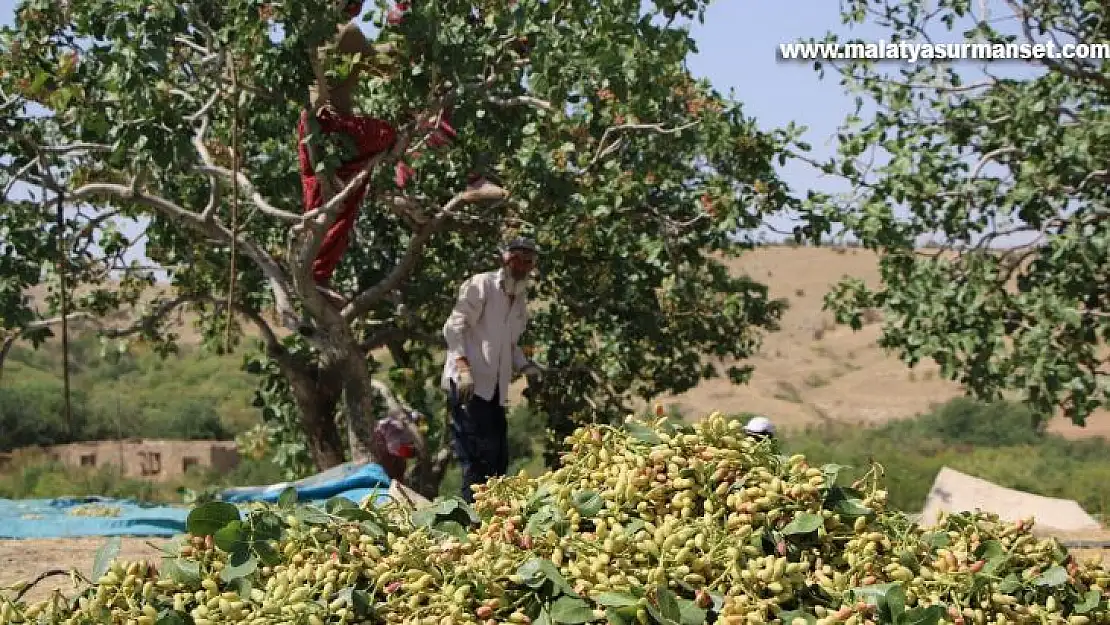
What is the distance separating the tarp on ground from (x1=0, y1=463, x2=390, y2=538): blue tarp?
4.31 m

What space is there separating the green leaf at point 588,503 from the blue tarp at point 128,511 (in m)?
3.72

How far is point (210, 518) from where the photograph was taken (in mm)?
2379

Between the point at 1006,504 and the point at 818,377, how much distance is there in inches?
1038

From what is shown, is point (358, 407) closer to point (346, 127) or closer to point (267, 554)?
point (346, 127)

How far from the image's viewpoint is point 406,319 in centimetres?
880

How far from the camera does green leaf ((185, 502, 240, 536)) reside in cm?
236

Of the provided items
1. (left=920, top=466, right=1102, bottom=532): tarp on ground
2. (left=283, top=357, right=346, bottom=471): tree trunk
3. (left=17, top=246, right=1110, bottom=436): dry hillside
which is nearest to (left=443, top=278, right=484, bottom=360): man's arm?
(left=283, top=357, right=346, bottom=471): tree trunk

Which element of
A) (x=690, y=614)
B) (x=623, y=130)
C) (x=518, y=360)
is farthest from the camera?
(x=623, y=130)

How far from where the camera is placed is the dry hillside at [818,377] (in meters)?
30.4

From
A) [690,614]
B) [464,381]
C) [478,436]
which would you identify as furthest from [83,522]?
[690,614]

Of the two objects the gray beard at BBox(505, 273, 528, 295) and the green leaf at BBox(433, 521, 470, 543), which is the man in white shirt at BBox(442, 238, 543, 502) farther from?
the green leaf at BBox(433, 521, 470, 543)

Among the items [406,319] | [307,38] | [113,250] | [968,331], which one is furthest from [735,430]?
[113,250]

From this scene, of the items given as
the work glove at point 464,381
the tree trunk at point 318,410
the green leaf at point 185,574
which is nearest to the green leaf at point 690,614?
the green leaf at point 185,574
